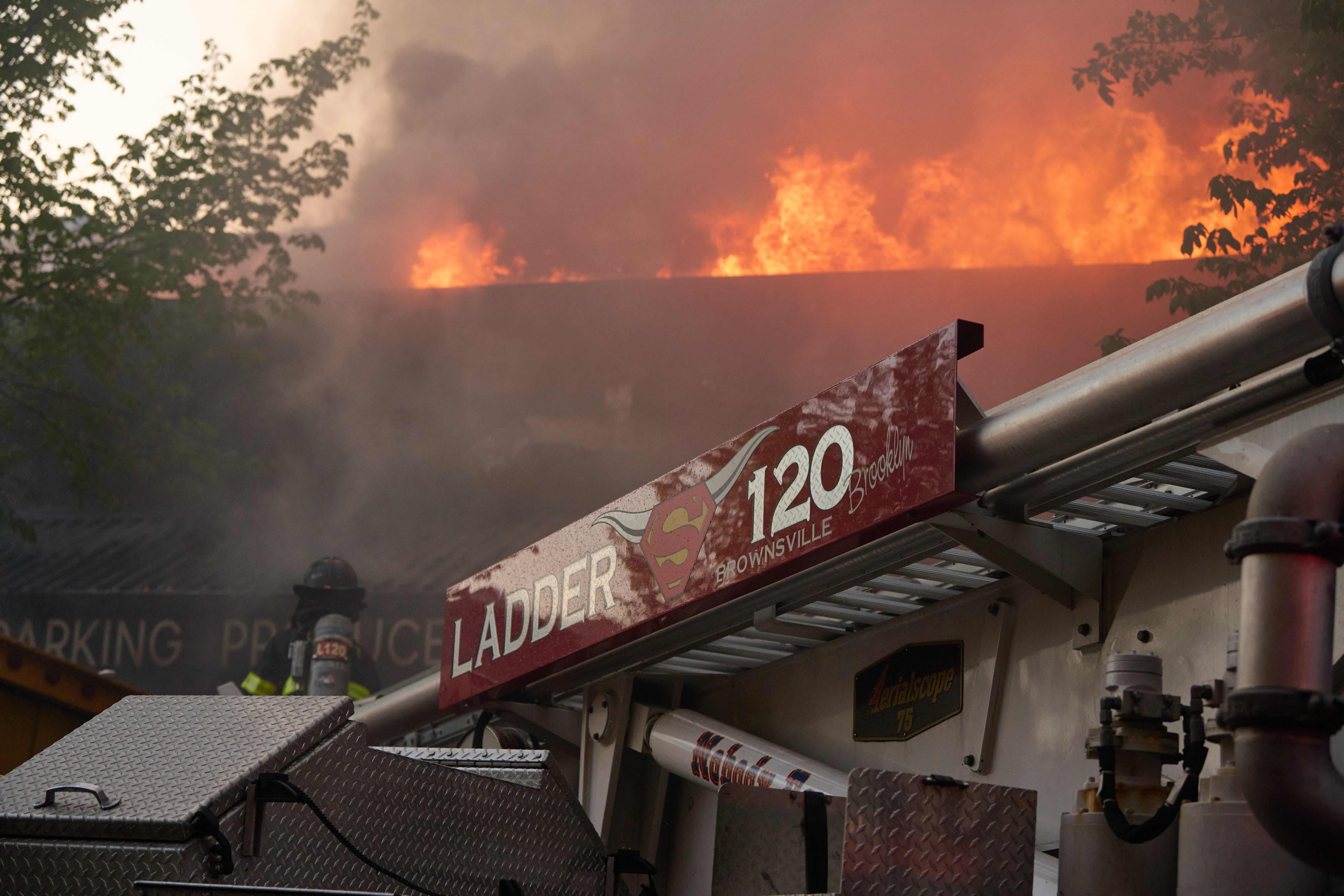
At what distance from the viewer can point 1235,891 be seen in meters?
2.58

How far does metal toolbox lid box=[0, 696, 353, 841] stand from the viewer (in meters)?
3.13

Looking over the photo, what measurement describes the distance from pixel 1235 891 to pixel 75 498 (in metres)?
22.1

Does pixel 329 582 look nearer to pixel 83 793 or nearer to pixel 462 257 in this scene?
pixel 83 793

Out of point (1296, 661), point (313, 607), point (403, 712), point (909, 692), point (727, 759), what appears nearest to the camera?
point (1296, 661)

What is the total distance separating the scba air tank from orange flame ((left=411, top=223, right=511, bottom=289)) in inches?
655

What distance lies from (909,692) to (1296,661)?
289cm

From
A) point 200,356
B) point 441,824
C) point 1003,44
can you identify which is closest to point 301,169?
point 200,356

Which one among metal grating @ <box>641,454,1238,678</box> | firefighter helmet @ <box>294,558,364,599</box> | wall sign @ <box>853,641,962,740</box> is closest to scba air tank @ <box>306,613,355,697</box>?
firefighter helmet @ <box>294,558,364,599</box>

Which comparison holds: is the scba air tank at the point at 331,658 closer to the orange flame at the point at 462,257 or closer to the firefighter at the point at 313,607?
the firefighter at the point at 313,607

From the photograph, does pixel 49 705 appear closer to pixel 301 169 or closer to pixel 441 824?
pixel 441 824

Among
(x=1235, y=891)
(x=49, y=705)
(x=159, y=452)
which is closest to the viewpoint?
(x=1235, y=891)

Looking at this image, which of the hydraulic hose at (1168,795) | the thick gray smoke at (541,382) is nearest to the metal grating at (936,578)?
the hydraulic hose at (1168,795)

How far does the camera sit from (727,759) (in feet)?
18.1

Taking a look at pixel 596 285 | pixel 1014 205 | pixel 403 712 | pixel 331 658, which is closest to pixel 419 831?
pixel 403 712
